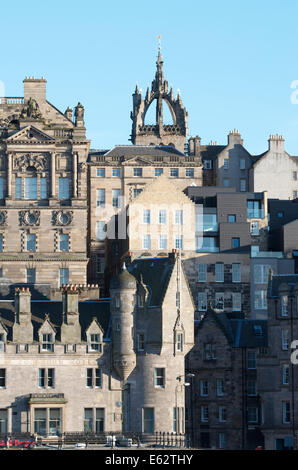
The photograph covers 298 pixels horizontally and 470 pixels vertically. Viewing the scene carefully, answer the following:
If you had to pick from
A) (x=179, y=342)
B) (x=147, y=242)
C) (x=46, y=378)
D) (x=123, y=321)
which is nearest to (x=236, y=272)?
(x=147, y=242)

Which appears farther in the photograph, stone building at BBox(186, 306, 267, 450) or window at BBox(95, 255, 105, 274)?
window at BBox(95, 255, 105, 274)

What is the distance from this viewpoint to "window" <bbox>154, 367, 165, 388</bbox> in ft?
509

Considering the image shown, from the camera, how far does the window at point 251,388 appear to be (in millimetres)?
166875

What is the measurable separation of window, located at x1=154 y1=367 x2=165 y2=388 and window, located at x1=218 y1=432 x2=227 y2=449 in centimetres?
1345

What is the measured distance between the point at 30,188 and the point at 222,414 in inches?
1524

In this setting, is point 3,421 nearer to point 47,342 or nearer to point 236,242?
point 47,342

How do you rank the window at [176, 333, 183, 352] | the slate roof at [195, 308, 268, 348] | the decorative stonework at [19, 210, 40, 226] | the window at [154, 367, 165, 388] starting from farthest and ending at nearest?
1. the decorative stonework at [19, 210, 40, 226]
2. the slate roof at [195, 308, 268, 348]
3. the window at [176, 333, 183, 352]
4. the window at [154, 367, 165, 388]

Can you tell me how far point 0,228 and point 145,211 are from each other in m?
16.9

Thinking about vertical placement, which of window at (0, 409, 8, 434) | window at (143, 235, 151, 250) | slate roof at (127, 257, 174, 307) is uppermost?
window at (143, 235, 151, 250)

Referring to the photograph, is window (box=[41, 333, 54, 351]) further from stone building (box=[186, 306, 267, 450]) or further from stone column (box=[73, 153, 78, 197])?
stone column (box=[73, 153, 78, 197])

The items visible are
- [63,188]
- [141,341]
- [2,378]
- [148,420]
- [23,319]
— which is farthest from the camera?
[63,188]


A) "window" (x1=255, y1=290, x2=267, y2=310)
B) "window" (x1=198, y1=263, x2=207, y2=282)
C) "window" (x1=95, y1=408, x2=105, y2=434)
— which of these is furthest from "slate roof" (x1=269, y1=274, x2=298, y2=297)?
"window" (x1=95, y1=408, x2=105, y2=434)

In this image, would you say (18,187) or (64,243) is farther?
(18,187)

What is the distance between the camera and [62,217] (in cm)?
18825
